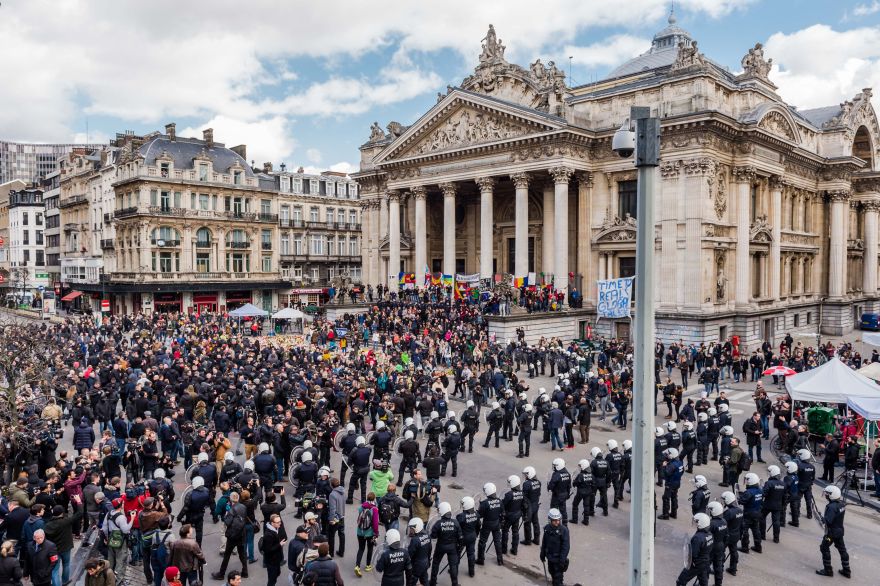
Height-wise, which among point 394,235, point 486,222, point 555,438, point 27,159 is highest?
point 27,159

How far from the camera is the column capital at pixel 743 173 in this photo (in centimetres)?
3988

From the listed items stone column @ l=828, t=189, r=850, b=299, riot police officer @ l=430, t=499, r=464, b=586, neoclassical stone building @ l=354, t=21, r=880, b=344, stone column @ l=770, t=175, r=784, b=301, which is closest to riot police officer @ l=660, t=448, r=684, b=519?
riot police officer @ l=430, t=499, r=464, b=586

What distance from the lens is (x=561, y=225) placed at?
41.4 metres

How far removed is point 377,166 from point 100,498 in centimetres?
4159

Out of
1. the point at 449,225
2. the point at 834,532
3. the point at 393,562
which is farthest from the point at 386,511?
the point at 449,225

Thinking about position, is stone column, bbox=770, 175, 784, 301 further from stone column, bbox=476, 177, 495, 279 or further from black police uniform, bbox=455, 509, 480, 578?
black police uniform, bbox=455, 509, 480, 578

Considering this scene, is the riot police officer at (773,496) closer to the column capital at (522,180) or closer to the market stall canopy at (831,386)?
the market stall canopy at (831,386)

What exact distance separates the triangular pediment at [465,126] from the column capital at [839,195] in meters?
25.0

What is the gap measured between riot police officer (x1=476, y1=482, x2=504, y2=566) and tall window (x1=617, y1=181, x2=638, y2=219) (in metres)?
32.0

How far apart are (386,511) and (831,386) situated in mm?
14463

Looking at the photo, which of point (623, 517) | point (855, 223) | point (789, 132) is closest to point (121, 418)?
point (623, 517)

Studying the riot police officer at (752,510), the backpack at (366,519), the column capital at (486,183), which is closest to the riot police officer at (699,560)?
the riot police officer at (752,510)

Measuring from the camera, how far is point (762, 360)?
3102cm

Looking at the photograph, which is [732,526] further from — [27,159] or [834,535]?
[27,159]
